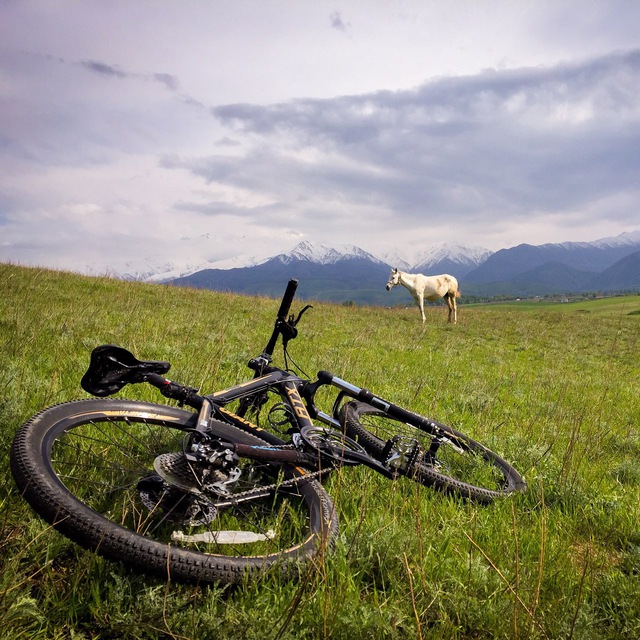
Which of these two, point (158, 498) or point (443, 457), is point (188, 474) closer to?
point (158, 498)

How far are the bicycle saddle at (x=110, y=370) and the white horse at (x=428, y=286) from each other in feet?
80.9

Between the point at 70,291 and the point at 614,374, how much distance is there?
58.7ft

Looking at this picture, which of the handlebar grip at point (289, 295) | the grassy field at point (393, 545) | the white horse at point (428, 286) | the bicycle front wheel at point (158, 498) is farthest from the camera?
the white horse at point (428, 286)

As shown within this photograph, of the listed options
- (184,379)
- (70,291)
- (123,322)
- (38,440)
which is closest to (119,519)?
(38,440)

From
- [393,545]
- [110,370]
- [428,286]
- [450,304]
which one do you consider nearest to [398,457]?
[393,545]

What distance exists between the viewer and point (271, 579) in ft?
8.38

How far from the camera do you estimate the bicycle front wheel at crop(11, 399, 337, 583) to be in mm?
2203

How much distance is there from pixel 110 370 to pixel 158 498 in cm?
97

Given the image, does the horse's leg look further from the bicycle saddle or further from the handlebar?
the bicycle saddle

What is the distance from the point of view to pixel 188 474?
110 inches

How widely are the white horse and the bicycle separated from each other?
2395 cm

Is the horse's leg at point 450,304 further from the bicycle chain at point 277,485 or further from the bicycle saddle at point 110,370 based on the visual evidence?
the bicycle saddle at point 110,370

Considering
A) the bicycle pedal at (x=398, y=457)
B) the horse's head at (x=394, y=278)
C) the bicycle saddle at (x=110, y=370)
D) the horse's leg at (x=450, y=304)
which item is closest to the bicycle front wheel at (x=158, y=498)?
the bicycle saddle at (x=110, y=370)

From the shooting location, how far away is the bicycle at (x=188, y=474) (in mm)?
2260
